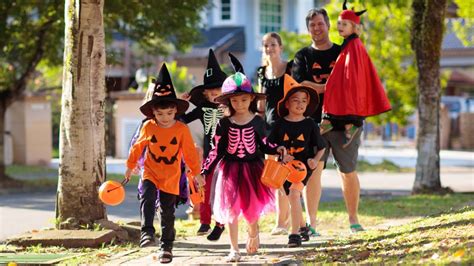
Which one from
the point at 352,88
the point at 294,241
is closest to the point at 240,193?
the point at 294,241

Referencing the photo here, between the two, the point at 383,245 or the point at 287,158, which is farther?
the point at 287,158

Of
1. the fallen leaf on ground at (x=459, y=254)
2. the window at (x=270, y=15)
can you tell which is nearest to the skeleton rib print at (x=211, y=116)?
the fallen leaf on ground at (x=459, y=254)

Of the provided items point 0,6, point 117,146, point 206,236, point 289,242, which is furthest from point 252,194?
point 117,146

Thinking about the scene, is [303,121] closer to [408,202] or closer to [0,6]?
[408,202]

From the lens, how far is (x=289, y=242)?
8648 millimetres

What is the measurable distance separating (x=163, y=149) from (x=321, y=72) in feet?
8.16

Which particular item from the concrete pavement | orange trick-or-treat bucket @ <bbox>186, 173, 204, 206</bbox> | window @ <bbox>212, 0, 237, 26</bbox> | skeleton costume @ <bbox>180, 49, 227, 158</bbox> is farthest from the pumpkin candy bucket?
window @ <bbox>212, 0, 237, 26</bbox>

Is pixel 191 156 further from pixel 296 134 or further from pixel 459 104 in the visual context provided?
pixel 459 104

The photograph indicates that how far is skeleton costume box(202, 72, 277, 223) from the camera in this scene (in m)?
8.00

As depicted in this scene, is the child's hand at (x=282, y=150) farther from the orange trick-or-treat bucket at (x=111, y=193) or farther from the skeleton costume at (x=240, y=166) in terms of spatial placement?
the orange trick-or-treat bucket at (x=111, y=193)

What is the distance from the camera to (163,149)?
8.09 metres

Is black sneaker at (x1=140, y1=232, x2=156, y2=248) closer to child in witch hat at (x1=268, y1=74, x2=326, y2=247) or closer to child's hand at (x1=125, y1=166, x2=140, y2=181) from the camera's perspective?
child's hand at (x1=125, y1=166, x2=140, y2=181)

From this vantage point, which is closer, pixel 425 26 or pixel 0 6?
pixel 425 26

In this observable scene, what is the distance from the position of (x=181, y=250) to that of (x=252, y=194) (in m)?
1.15
